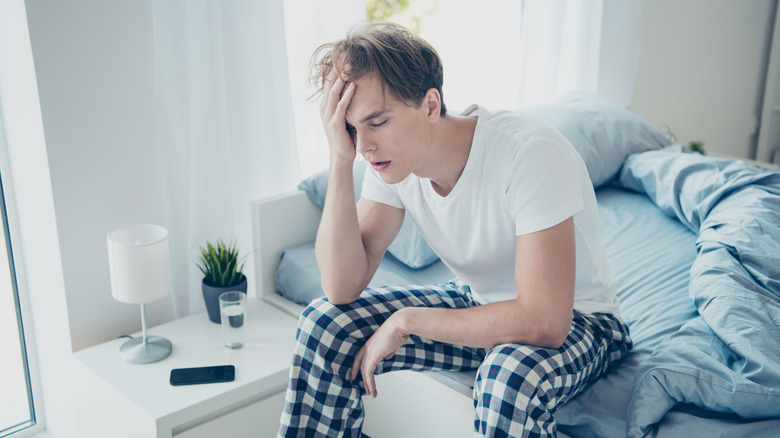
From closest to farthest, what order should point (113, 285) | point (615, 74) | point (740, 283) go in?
point (740, 283)
point (113, 285)
point (615, 74)

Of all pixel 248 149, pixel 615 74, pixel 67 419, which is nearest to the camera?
pixel 67 419

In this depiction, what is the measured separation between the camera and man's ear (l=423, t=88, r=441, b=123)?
3.80 feet

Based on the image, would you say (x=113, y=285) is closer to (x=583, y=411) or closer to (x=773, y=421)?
(x=583, y=411)

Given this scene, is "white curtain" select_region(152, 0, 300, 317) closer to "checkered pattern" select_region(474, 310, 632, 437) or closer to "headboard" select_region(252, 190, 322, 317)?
"headboard" select_region(252, 190, 322, 317)

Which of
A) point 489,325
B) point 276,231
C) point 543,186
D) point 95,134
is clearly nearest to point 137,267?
point 95,134

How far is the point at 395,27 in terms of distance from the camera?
1164mm

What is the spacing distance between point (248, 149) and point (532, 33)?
125cm

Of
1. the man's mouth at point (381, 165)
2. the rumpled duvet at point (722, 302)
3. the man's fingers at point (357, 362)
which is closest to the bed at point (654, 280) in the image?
the rumpled duvet at point (722, 302)

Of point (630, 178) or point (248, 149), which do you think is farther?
point (630, 178)

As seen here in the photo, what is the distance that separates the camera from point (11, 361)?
183cm


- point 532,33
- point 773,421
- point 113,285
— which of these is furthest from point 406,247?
point 532,33

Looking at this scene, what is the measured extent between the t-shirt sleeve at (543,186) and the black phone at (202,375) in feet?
2.45

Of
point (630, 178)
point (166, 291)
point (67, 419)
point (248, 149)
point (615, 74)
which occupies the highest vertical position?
point (615, 74)

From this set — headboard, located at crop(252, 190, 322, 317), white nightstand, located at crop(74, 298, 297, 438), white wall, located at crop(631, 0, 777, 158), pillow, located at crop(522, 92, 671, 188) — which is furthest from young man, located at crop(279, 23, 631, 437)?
white wall, located at crop(631, 0, 777, 158)
